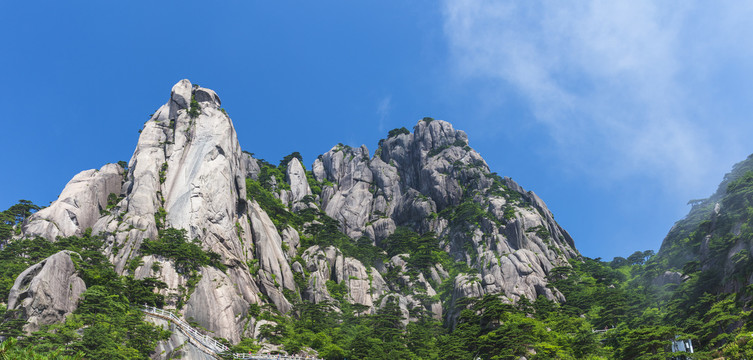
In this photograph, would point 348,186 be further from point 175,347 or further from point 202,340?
point 175,347

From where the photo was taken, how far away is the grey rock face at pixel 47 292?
129 ft

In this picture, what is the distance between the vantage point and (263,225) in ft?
245

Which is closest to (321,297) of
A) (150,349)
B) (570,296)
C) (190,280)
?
(190,280)

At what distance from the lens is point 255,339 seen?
53.1 metres

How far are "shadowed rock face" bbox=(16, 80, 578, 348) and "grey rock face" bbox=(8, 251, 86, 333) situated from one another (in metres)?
9.12

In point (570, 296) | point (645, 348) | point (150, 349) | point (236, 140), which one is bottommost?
point (150, 349)

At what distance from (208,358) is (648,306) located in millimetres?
48424

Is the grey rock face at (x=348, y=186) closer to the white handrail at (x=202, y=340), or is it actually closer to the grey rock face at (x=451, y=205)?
the grey rock face at (x=451, y=205)

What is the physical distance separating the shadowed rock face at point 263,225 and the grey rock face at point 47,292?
9122 mm

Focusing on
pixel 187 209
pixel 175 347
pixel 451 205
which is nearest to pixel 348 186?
pixel 451 205

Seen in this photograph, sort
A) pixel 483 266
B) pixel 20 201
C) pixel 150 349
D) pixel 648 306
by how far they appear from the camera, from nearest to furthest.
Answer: pixel 150 349
pixel 648 306
pixel 20 201
pixel 483 266

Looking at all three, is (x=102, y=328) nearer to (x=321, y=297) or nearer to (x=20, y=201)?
(x=321, y=297)

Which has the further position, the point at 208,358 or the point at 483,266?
the point at 483,266

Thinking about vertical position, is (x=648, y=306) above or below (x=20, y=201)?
below
